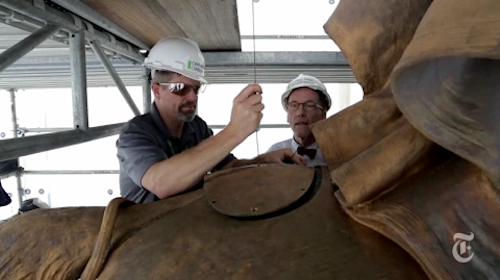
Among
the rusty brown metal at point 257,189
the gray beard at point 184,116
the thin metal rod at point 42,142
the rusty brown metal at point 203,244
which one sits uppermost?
the gray beard at point 184,116

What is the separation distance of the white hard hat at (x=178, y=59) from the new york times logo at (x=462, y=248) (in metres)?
1.41

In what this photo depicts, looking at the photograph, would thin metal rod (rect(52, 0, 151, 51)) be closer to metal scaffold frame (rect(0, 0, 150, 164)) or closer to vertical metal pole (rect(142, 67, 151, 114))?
Answer: metal scaffold frame (rect(0, 0, 150, 164))

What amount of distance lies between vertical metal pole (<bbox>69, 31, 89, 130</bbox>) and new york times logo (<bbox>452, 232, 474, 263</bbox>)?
169cm

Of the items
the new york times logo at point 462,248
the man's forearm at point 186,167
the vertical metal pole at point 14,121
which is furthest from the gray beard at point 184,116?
the vertical metal pole at point 14,121

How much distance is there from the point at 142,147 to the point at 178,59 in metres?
0.60

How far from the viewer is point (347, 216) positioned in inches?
25.9

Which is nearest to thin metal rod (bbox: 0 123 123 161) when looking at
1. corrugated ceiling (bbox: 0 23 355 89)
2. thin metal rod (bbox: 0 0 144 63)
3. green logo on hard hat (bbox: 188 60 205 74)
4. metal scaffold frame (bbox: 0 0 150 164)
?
metal scaffold frame (bbox: 0 0 150 164)

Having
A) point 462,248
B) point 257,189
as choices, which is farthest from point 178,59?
point 462,248

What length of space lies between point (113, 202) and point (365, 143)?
42cm

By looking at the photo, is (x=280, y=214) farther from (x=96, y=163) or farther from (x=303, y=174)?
(x=96, y=163)

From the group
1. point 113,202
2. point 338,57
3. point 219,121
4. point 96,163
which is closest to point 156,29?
point 338,57

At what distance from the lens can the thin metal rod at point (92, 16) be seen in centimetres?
174

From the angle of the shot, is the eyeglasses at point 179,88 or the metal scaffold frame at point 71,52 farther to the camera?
the eyeglasses at point 179,88

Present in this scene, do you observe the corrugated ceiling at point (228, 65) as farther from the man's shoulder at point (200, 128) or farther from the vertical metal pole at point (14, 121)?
the vertical metal pole at point (14, 121)
